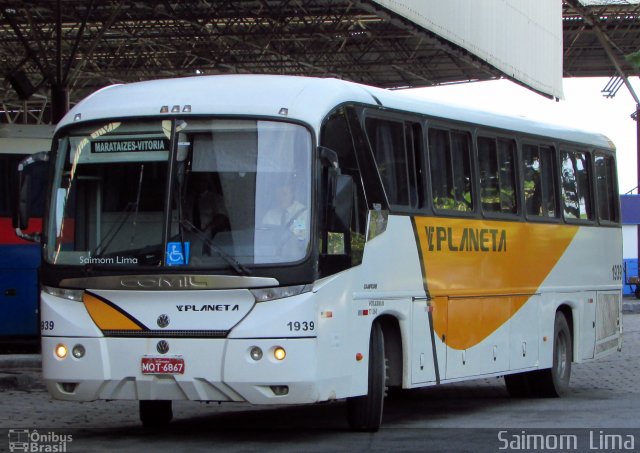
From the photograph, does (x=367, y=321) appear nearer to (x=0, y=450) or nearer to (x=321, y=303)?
(x=321, y=303)

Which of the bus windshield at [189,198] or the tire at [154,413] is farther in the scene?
the tire at [154,413]

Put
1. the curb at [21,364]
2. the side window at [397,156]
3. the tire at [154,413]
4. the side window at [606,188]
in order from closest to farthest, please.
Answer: the side window at [397,156]
the tire at [154,413]
the side window at [606,188]
the curb at [21,364]

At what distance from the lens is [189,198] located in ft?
34.0

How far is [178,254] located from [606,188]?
27.9ft

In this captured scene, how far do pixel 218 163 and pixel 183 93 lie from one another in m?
0.78

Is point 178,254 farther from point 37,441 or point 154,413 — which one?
point 154,413

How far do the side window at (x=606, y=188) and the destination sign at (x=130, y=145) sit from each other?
7882 mm

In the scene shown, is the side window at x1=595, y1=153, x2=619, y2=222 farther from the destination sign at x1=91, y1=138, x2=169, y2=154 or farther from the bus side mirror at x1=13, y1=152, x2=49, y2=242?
the bus side mirror at x1=13, y1=152, x2=49, y2=242

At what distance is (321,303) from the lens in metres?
10.3

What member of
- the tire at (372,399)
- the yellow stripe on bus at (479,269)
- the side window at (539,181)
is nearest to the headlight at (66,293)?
the tire at (372,399)

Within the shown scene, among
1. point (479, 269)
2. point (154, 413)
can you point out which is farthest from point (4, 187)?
point (479, 269)

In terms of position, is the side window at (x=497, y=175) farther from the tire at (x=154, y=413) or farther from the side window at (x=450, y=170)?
the tire at (x=154, y=413)

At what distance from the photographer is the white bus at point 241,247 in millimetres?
10148

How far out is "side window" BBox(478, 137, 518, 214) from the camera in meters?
13.6
